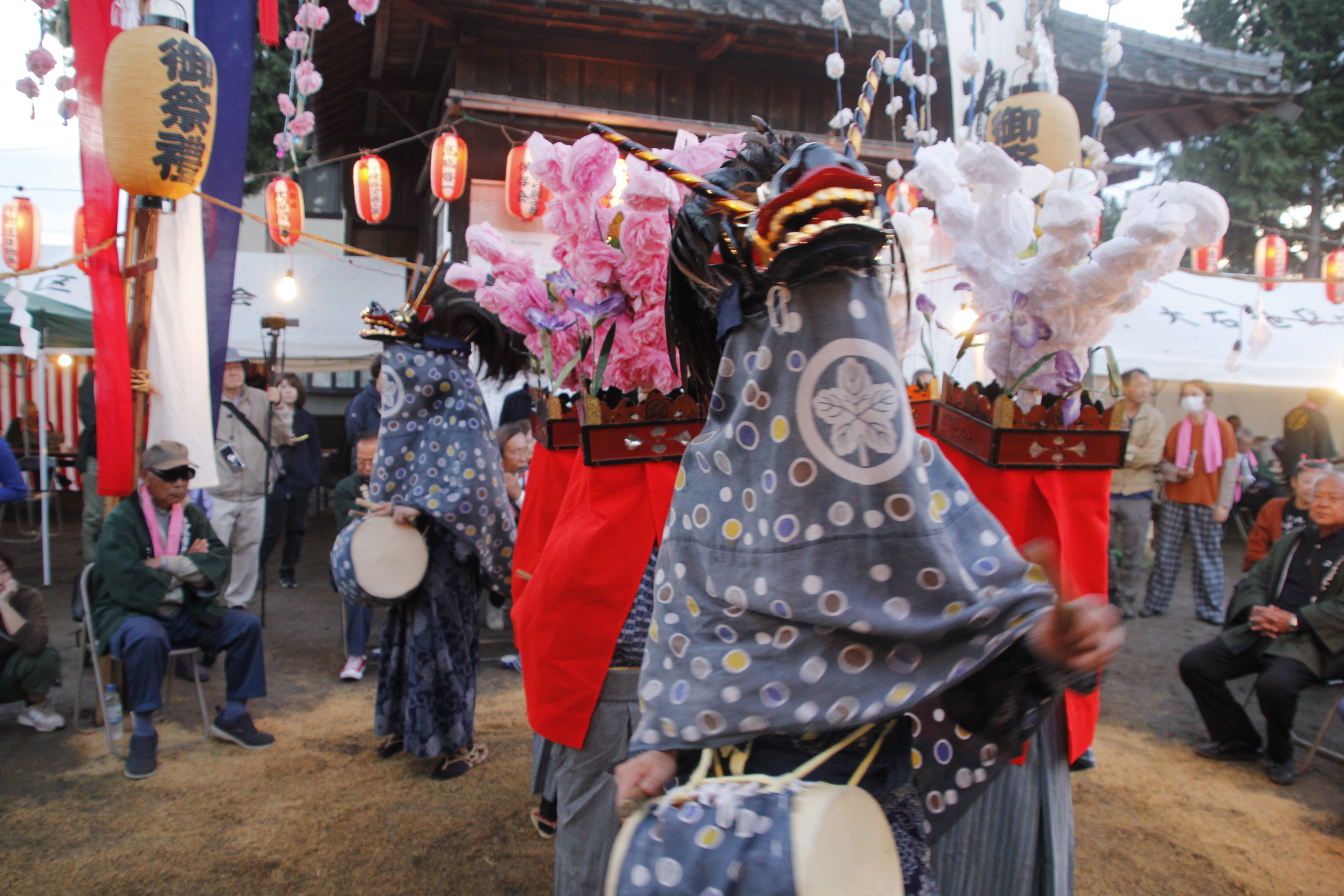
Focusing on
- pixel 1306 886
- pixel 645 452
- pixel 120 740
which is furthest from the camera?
pixel 120 740

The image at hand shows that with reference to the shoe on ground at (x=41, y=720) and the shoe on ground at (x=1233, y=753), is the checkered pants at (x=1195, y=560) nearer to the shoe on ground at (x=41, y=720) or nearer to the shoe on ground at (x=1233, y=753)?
the shoe on ground at (x=1233, y=753)

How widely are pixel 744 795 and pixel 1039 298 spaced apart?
167cm

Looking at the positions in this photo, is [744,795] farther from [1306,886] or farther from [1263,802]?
[1263,802]

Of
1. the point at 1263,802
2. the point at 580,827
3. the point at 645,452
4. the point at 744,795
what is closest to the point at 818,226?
the point at 744,795

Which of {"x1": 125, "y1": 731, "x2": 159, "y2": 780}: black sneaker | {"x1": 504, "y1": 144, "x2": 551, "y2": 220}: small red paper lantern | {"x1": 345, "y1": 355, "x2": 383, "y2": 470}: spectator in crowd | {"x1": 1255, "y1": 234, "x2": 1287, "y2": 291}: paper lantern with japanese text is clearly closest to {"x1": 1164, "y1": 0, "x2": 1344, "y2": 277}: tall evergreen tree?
{"x1": 1255, "y1": 234, "x2": 1287, "y2": 291}: paper lantern with japanese text

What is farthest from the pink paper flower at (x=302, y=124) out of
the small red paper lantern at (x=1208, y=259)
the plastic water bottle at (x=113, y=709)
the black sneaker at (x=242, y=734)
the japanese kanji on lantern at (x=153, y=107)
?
the small red paper lantern at (x=1208, y=259)

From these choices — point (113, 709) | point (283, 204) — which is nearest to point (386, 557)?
point (113, 709)

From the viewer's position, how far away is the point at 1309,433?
31.3 ft

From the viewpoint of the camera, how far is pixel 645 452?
7.36 feet

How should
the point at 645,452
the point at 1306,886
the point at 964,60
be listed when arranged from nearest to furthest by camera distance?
the point at 645,452 < the point at 1306,886 < the point at 964,60

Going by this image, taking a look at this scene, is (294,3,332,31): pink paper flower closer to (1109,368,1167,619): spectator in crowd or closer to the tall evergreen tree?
(1109,368,1167,619): spectator in crowd

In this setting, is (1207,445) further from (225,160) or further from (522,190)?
(225,160)

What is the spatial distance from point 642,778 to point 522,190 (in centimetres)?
707

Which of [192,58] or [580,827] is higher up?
[192,58]
